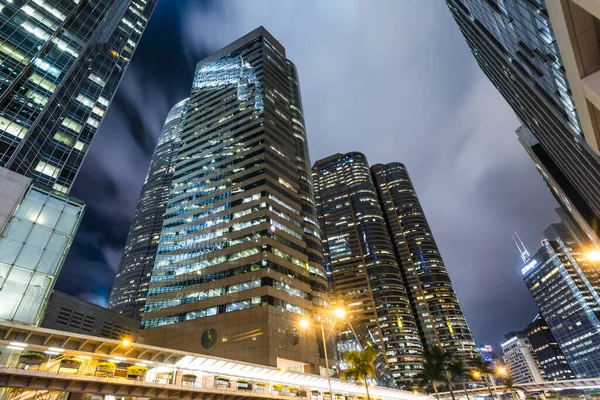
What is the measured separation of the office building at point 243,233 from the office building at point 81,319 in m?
36.9

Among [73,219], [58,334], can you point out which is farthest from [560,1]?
[73,219]

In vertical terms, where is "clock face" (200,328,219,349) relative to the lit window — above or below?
below

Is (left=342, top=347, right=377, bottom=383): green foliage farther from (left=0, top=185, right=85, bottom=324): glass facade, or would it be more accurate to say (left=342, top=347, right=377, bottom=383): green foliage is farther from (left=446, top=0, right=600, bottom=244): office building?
(left=0, top=185, right=85, bottom=324): glass facade

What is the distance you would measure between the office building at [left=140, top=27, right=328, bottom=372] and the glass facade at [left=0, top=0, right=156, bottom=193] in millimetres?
32443

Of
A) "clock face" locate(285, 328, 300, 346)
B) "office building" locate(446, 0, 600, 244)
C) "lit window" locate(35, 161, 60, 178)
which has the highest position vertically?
"lit window" locate(35, 161, 60, 178)

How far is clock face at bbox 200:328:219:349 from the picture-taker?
63188 mm

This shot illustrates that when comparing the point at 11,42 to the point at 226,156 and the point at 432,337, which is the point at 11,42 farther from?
the point at 432,337

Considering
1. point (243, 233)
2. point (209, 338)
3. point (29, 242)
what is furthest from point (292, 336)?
point (29, 242)

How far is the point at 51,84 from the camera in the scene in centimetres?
5266

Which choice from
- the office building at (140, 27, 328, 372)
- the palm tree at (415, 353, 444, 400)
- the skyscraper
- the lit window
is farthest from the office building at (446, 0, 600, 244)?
the lit window

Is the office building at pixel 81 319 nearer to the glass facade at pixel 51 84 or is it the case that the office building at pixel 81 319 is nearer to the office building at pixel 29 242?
the glass facade at pixel 51 84

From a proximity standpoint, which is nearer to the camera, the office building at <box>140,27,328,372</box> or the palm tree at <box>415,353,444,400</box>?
the office building at <box>140,27,328,372</box>

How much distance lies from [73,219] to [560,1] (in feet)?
149

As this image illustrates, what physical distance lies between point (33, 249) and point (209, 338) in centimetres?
3974
